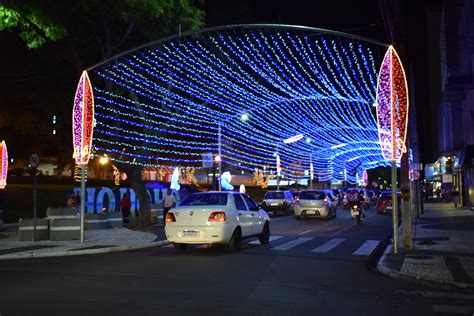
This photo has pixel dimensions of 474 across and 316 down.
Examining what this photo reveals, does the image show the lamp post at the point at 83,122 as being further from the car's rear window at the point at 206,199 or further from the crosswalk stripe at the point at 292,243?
the crosswalk stripe at the point at 292,243

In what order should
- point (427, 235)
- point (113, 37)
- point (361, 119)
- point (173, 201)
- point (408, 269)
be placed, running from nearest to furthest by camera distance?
1. point (408, 269)
2. point (427, 235)
3. point (113, 37)
4. point (173, 201)
5. point (361, 119)

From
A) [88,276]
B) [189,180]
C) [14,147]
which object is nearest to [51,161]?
[189,180]

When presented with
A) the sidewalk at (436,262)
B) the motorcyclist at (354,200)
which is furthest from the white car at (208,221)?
the motorcyclist at (354,200)

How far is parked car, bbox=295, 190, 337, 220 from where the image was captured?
2973 cm

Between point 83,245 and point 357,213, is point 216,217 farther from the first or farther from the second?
point 357,213

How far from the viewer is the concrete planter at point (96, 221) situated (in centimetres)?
2144

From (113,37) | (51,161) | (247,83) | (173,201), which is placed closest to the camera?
(113,37)

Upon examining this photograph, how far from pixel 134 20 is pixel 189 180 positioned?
126 feet

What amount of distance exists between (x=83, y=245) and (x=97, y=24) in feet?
30.2

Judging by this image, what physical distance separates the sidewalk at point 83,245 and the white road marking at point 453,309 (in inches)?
392

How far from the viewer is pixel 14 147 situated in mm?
38594

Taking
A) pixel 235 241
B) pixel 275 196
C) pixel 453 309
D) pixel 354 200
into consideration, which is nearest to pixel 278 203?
pixel 275 196

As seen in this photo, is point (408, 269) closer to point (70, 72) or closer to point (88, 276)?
Result: point (88, 276)

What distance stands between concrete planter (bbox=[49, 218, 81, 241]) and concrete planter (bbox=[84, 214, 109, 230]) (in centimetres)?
282
